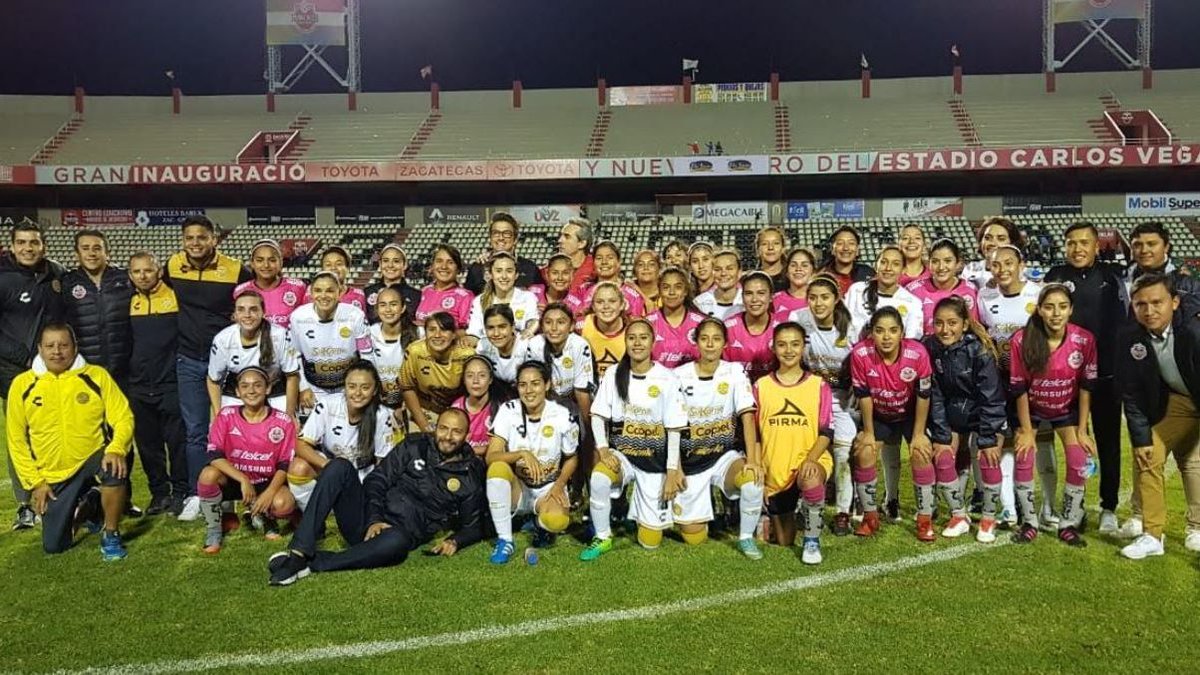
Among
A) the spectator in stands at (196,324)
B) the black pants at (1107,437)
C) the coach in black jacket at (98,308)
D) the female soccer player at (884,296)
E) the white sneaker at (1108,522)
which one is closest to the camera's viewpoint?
the white sneaker at (1108,522)

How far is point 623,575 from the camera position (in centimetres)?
434

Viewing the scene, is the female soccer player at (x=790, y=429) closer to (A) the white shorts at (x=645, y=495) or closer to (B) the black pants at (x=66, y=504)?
(A) the white shorts at (x=645, y=495)

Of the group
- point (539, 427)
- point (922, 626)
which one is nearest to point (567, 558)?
point (539, 427)

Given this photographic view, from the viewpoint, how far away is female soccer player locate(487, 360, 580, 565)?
15.9ft

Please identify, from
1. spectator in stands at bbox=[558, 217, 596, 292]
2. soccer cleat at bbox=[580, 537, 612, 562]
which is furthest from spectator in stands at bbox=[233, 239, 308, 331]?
soccer cleat at bbox=[580, 537, 612, 562]

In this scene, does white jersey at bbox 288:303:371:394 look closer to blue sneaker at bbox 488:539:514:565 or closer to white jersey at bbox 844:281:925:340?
blue sneaker at bbox 488:539:514:565

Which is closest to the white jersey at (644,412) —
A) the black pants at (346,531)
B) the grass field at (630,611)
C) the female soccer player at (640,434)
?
the female soccer player at (640,434)

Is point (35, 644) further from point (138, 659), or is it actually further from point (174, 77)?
point (174, 77)

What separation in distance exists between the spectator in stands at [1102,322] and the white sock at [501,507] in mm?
3846

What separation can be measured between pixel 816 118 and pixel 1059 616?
2997 centimetres

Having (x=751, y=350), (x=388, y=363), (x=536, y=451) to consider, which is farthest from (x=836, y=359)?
(x=388, y=363)

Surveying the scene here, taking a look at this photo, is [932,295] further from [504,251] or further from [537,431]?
[504,251]

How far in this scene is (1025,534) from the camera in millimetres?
4789

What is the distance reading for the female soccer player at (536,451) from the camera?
15.9 feet
